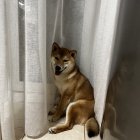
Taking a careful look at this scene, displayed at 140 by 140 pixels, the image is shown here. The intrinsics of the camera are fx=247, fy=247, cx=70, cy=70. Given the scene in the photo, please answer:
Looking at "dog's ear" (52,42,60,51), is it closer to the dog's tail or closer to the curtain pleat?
the curtain pleat

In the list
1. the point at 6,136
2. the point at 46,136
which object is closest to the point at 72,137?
the point at 46,136

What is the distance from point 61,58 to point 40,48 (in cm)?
26

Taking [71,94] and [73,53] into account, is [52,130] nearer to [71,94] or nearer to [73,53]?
[71,94]

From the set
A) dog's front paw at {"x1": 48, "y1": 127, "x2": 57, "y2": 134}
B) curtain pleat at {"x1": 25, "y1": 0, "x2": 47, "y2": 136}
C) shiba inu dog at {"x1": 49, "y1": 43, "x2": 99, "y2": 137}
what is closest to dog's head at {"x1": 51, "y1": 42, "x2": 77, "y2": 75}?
shiba inu dog at {"x1": 49, "y1": 43, "x2": 99, "y2": 137}

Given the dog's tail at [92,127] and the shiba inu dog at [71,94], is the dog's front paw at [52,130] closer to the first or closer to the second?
the shiba inu dog at [71,94]

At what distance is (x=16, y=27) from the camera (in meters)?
1.12

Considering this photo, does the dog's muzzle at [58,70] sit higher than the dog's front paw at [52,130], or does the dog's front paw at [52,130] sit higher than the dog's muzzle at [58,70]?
the dog's muzzle at [58,70]

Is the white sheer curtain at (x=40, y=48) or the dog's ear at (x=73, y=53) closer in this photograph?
the white sheer curtain at (x=40, y=48)

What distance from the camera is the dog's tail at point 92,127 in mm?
1322

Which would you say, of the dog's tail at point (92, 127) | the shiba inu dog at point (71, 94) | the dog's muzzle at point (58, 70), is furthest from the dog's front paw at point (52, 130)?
the dog's muzzle at point (58, 70)

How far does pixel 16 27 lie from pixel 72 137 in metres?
0.66

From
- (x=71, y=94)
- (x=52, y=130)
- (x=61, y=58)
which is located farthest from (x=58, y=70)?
(x=52, y=130)

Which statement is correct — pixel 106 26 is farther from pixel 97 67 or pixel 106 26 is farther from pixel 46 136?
pixel 46 136

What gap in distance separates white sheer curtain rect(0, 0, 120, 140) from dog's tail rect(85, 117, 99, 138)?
0.04 meters
